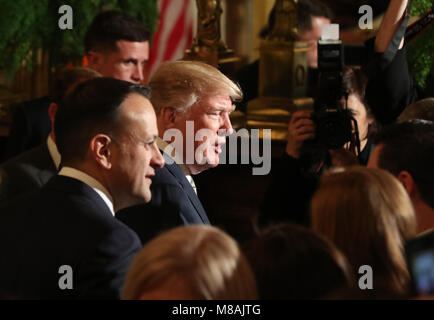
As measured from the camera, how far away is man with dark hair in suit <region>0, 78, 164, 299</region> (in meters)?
2.42

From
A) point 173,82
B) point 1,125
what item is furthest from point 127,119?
point 1,125

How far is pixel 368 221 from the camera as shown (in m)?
2.31

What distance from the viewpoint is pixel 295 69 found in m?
5.24

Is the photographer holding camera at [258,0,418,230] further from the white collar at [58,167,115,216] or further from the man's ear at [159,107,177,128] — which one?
the white collar at [58,167,115,216]

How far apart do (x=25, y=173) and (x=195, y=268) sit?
2.00 meters

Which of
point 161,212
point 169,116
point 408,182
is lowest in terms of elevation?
point 161,212

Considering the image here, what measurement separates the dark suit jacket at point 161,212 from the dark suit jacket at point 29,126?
4.58ft

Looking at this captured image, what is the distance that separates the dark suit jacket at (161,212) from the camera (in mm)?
3143

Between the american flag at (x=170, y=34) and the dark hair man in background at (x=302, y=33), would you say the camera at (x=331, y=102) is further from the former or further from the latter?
the american flag at (x=170, y=34)

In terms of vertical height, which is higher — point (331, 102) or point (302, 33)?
point (302, 33)

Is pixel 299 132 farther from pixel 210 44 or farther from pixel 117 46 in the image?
pixel 210 44

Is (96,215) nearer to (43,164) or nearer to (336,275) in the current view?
(336,275)

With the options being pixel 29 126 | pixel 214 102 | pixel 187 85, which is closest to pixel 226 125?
pixel 214 102

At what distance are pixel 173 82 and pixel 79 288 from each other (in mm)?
1352
